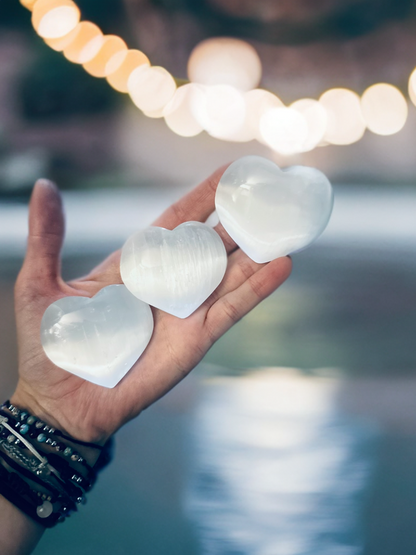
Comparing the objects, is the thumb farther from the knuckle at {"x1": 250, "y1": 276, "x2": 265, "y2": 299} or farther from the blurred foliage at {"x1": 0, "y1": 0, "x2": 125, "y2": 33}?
the blurred foliage at {"x1": 0, "y1": 0, "x2": 125, "y2": 33}

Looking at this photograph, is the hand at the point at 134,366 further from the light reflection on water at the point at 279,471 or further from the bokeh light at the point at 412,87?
the bokeh light at the point at 412,87

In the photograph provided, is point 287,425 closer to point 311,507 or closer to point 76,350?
point 311,507

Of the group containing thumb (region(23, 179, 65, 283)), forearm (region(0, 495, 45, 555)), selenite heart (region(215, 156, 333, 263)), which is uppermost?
selenite heart (region(215, 156, 333, 263))

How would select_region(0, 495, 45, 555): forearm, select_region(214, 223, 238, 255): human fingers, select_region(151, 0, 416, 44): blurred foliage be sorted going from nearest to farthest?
select_region(0, 495, 45, 555): forearm → select_region(214, 223, 238, 255): human fingers → select_region(151, 0, 416, 44): blurred foliage

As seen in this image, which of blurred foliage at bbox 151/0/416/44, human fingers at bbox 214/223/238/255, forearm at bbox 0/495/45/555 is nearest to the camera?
forearm at bbox 0/495/45/555

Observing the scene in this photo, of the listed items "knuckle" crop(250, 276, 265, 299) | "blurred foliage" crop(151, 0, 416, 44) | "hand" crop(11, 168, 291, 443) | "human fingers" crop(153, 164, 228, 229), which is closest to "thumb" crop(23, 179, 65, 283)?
"hand" crop(11, 168, 291, 443)

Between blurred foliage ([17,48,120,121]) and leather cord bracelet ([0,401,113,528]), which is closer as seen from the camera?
leather cord bracelet ([0,401,113,528])
